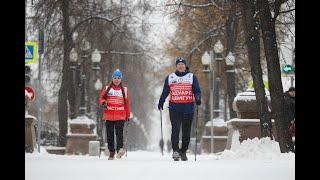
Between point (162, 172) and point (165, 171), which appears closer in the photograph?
point (162, 172)

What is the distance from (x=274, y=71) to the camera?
1423cm

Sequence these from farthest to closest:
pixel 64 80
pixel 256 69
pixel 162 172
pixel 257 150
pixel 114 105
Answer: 1. pixel 64 80
2. pixel 256 69
3. pixel 257 150
4. pixel 114 105
5. pixel 162 172

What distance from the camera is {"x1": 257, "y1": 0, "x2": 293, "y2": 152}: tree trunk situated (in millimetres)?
14164

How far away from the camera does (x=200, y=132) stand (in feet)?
144

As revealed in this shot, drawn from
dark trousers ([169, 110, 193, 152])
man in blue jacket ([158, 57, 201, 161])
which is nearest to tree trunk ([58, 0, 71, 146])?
man in blue jacket ([158, 57, 201, 161])

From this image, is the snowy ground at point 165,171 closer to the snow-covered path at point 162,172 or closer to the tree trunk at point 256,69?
the snow-covered path at point 162,172

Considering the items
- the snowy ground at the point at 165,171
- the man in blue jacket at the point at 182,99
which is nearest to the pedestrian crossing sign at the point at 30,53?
the man in blue jacket at the point at 182,99

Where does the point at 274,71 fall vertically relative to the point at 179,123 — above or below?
above

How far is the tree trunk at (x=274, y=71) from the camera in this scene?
46.5 ft

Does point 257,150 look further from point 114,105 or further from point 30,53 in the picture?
point 30,53

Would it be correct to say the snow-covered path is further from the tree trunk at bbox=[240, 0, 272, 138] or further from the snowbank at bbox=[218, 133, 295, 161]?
the tree trunk at bbox=[240, 0, 272, 138]

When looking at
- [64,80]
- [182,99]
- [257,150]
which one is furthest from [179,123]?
[64,80]
